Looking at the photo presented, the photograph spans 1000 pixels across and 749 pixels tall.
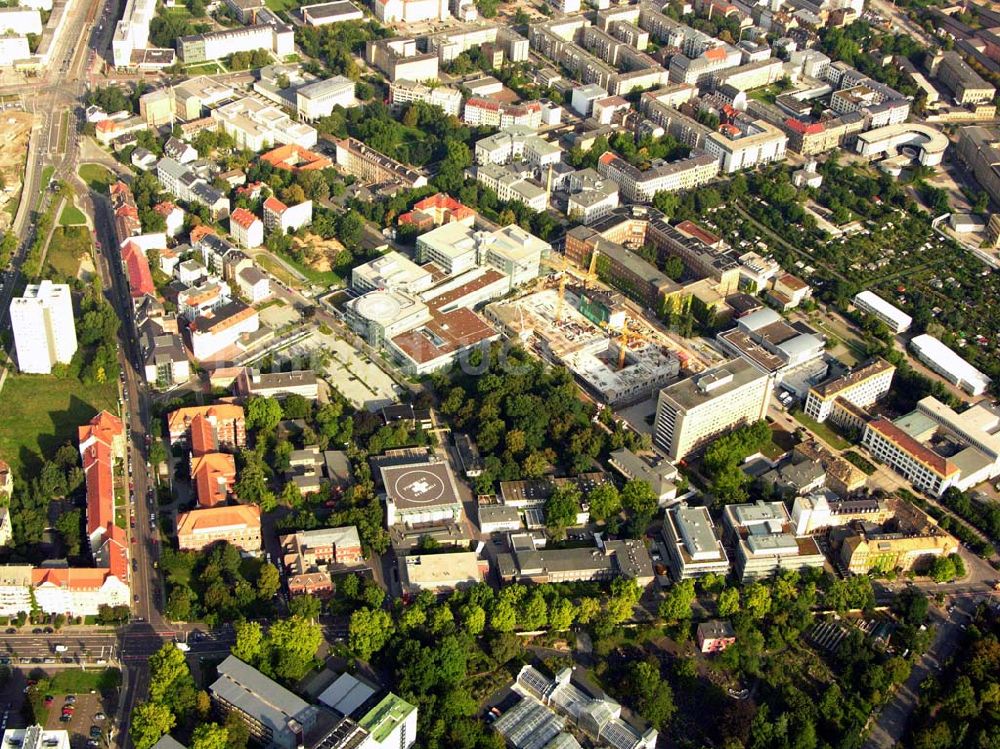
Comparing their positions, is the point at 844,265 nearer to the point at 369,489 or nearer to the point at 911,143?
the point at 911,143

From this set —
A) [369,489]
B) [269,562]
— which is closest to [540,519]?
[369,489]

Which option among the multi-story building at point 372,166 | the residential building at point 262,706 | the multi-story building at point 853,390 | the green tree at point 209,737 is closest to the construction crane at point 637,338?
the multi-story building at point 853,390

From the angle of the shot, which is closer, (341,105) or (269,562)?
(269,562)

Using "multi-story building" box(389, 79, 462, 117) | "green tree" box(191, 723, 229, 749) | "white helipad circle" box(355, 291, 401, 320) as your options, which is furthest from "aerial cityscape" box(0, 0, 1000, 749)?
"white helipad circle" box(355, 291, 401, 320)

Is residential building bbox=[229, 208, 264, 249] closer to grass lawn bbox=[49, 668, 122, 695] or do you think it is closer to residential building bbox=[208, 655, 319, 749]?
grass lawn bbox=[49, 668, 122, 695]

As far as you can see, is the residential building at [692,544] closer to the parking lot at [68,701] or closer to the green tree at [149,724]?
the green tree at [149,724]

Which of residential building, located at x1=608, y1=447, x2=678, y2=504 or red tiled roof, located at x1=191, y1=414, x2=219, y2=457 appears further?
residential building, located at x1=608, y1=447, x2=678, y2=504
